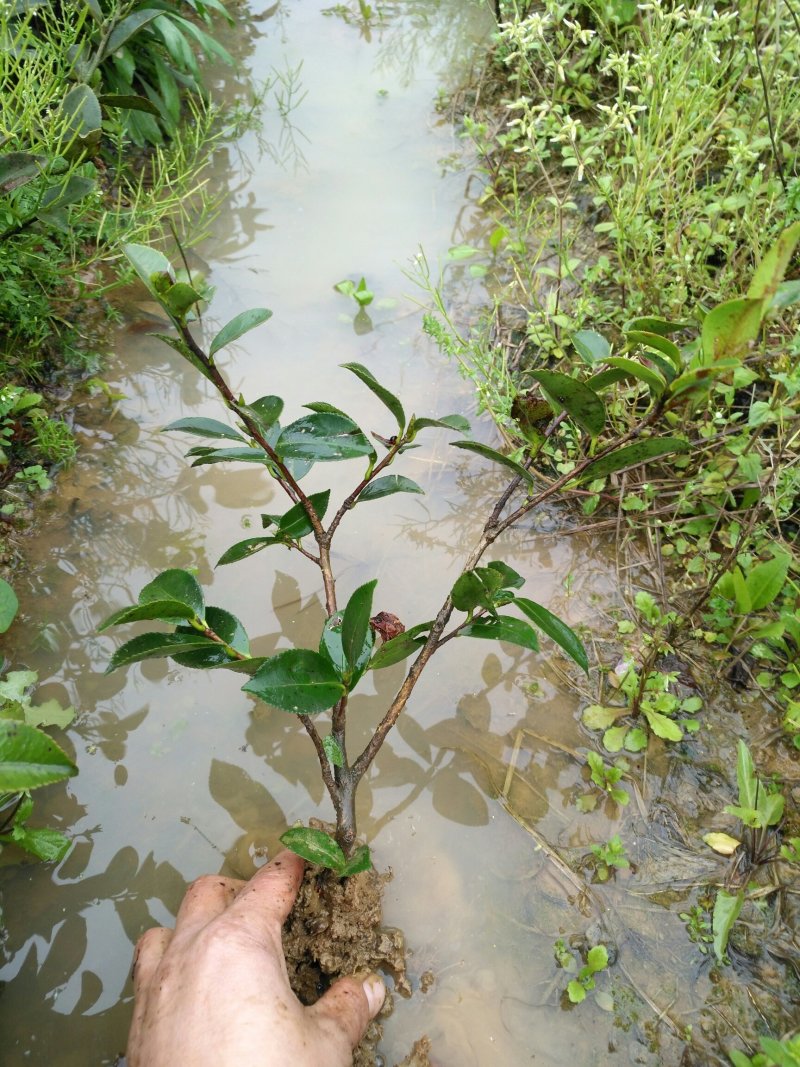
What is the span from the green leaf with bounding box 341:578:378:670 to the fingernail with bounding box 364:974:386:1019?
0.76 m

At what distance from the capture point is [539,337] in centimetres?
254

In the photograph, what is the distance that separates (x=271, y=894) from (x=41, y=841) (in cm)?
54

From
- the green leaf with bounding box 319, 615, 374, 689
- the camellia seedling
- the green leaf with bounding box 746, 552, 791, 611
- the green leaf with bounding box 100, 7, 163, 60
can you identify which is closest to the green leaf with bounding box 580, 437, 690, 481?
the camellia seedling

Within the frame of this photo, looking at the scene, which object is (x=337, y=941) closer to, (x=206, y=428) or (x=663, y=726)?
(x=663, y=726)

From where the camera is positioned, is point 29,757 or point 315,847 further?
point 315,847

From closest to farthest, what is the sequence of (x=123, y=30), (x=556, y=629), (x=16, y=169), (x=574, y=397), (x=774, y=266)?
(x=774, y=266), (x=574, y=397), (x=556, y=629), (x=16, y=169), (x=123, y=30)

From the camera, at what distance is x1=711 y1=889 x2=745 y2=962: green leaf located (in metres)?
1.61

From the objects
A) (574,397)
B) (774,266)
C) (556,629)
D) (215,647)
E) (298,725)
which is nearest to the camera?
(774,266)

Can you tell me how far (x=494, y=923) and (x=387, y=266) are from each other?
2.49 meters

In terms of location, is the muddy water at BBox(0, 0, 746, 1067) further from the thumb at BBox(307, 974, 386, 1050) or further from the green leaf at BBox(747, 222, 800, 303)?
the green leaf at BBox(747, 222, 800, 303)

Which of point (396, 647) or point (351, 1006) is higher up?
point (396, 647)

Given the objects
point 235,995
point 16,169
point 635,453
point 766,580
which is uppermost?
point 16,169

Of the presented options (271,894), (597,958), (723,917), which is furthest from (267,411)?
(723,917)

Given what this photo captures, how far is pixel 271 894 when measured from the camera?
1.53 m
